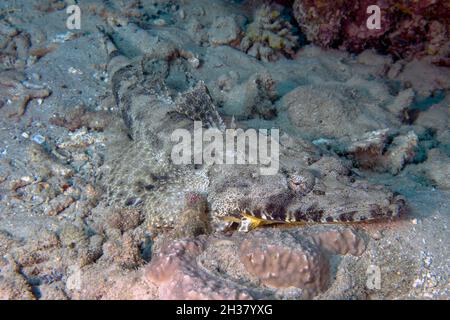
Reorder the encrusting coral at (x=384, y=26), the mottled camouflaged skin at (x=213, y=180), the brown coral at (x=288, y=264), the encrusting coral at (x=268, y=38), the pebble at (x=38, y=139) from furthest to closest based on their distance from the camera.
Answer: the encrusting coral at (x=268, y=38) → the encrusting coral at (x=384, y=26) → the pebble at (x=38, y=139) → the mottled camouflaged skin at (x=213, y=180) → the brown coral at (x=288, y=264)

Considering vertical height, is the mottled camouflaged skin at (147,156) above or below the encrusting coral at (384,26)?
below

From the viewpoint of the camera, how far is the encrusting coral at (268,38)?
865cm

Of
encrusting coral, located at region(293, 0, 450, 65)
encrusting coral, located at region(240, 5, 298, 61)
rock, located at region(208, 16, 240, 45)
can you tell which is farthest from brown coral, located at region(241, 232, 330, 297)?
encrusting coral, located at region(293, 0, 450, 65)

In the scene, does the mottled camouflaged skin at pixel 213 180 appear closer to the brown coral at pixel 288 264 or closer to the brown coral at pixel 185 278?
the brown coral at pixel 288 264

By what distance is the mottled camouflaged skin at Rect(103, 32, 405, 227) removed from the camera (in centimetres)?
398

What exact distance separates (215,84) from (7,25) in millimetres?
5103

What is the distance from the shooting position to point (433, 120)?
716cm

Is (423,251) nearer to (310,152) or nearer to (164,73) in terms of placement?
(310,152)

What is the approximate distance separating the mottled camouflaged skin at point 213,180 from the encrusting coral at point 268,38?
3.11 meters

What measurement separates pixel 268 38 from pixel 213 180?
5233 mm

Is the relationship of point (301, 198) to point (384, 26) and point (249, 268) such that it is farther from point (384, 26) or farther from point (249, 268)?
point (384, 26)

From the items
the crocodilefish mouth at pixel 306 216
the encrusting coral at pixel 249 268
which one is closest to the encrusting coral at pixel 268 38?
the crocodilefish mouth at pixel 306 216

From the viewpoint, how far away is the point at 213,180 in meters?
4.82
